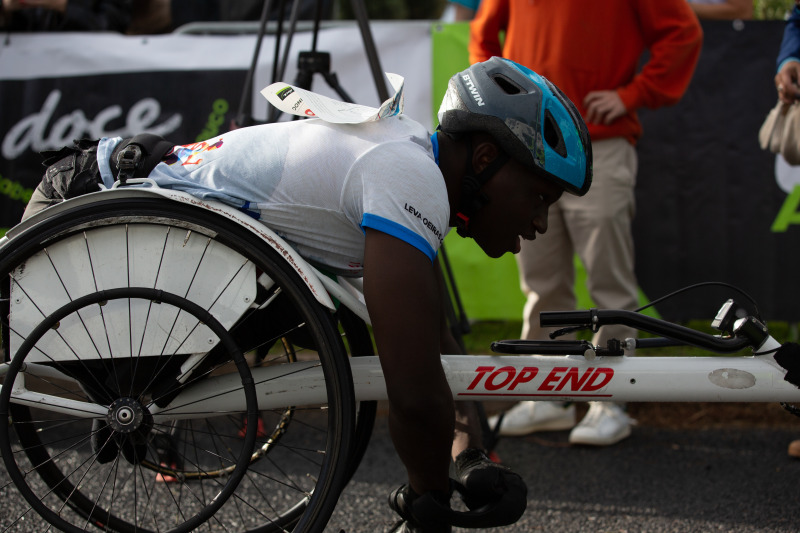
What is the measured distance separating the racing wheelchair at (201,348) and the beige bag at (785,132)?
1.47m

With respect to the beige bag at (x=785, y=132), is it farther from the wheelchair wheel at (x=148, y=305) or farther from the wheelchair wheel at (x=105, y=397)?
the wheelchair wheel at (x=105, y=397)

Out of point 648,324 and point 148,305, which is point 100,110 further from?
point 648,324

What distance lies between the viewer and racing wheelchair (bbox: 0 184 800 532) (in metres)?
2.07

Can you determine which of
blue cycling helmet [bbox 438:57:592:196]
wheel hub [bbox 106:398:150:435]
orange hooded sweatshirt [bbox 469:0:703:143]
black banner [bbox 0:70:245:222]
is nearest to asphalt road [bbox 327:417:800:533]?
wheel hub [bbox 106:398:150:435]

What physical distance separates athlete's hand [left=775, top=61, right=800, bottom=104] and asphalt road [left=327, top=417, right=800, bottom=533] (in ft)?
4.83

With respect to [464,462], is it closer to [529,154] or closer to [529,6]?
[529,154]

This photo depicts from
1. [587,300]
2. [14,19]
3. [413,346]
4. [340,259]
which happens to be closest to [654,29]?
[587,300]

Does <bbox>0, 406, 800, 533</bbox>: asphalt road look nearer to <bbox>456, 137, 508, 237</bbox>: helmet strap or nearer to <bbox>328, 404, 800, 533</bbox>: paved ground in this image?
<bbox>328, 404, 800, 533</bbox>: paved ground

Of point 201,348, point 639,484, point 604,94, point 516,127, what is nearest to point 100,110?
point 604,94

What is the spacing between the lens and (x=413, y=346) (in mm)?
1924

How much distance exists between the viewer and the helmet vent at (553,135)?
2.20 metres

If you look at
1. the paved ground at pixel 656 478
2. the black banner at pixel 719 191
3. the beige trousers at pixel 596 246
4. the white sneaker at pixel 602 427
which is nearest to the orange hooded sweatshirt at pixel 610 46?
the beige trousers at pixel 596 246

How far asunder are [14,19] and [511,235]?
4134 millimetres

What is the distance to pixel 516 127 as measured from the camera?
84.2 inches
